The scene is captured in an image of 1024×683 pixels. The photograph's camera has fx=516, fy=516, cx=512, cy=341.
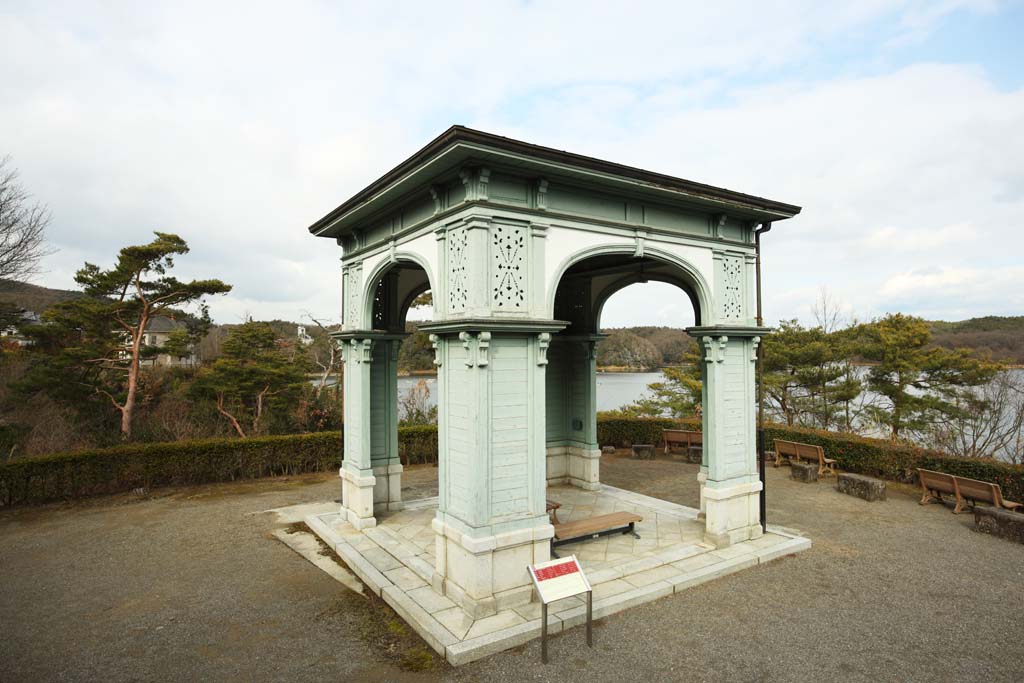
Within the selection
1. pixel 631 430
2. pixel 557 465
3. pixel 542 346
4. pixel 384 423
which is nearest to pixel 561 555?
pixel 542 346

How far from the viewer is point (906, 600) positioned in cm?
546

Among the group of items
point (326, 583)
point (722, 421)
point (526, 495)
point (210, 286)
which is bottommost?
point (326, 583)

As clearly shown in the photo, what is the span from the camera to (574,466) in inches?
401

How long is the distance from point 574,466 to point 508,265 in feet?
19.7

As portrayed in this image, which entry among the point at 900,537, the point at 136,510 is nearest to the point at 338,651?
the point at 136,510

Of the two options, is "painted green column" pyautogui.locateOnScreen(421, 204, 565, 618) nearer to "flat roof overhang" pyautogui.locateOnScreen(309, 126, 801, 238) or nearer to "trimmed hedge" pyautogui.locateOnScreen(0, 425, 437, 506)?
"flat roof overhang" pyautogui.locateOnScreen(309, 126, 801, 238)

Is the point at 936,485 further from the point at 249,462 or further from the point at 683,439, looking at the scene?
the point at 249,462

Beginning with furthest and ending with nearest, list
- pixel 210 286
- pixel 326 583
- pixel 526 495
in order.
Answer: pixel 210 286 < pixel 326 583 < pixel 526 495

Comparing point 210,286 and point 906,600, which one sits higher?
point 210,286

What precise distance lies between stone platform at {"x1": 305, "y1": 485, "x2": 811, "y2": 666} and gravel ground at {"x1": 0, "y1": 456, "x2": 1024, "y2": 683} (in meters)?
0.16

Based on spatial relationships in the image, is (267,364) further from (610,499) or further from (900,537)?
(900,537)

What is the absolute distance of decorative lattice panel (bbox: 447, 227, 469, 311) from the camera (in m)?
5.21

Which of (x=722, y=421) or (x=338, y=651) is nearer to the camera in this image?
(x=338, y=651)

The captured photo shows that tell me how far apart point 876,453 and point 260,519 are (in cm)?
1197
